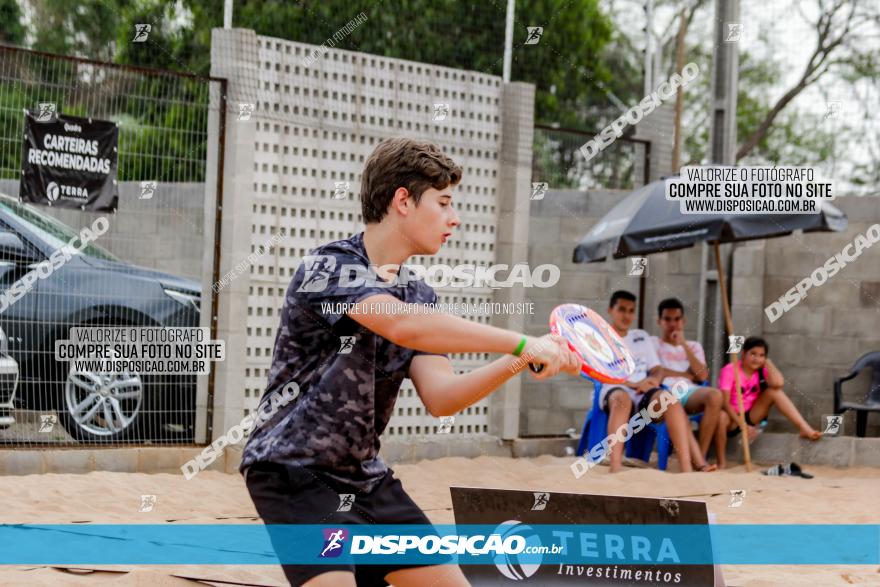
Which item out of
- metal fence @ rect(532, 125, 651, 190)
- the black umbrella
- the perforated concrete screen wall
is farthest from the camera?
metal fence @ rect(532, 125, 651, 190)

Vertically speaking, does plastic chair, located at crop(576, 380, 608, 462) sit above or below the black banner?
below

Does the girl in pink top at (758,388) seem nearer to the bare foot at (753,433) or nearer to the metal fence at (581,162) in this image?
the bare foot at (753,433)

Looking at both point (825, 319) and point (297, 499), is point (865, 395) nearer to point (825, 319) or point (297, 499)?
point (825, 319)

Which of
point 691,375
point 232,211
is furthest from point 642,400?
point 232,211

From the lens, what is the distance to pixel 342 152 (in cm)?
957

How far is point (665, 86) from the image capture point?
11.0 m

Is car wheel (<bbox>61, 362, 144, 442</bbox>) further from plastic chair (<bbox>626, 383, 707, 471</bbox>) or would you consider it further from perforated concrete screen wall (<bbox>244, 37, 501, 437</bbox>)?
plastic chair (<bbox>626, 383, 707, 471</bbox>)

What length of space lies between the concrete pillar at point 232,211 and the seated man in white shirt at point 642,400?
3134mm

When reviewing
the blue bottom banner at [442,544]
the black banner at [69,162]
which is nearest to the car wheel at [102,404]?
the black banner at [69,162]

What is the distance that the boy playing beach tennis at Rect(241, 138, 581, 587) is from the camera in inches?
111

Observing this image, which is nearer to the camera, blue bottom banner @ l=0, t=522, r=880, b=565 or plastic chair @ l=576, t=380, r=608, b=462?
Result: blue bottom banner @ l=0, t=522, r=880, b=565

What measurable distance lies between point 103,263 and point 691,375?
Answer: 208 inches

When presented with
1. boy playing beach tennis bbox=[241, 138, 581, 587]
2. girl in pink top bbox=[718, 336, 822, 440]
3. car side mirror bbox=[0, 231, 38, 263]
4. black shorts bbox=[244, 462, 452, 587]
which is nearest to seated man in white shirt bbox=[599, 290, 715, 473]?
girl in pink top bbox=[718, 336, 822, 440]

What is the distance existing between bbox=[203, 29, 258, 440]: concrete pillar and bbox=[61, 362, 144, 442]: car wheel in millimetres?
537
